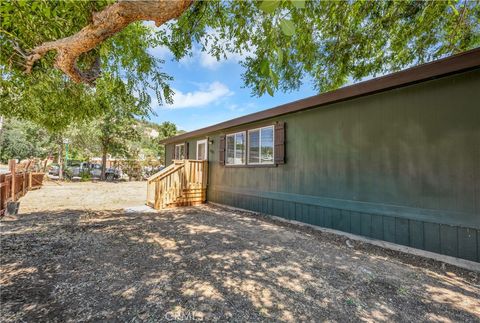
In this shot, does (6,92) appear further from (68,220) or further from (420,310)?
(420,310)

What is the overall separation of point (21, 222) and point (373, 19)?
27.6ft

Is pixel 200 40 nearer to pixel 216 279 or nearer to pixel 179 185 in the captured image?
pixel 179 185

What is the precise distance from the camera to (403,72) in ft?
11.3

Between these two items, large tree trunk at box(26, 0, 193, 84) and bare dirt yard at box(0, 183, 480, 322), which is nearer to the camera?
bare dirt yard at box(0, 183, 480, 322)

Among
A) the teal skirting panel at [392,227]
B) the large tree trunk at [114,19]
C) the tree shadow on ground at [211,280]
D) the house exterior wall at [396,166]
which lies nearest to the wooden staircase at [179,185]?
the tree shadow on ground at [211,280]

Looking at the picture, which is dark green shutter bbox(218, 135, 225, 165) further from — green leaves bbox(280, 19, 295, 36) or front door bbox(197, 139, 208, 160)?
green leaves bbox(280, 19, 295, 36)

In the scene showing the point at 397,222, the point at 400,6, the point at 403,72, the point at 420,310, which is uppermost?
the point at 400,6

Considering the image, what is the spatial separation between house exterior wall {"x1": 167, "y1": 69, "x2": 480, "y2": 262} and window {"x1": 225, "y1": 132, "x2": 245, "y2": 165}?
5.93ft

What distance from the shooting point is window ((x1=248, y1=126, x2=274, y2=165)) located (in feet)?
20.0

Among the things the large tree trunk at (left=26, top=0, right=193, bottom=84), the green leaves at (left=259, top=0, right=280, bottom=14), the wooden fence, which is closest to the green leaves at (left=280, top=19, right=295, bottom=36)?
the green leaves at (left=259, top=0, right=280, bottom=14)

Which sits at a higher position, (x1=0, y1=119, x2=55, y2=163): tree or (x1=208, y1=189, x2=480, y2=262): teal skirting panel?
(x1=0, y1=119, x2=55, y2=163): tree

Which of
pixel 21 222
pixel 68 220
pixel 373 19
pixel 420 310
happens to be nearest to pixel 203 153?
pixel 68 220

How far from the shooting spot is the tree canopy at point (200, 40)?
2.75 meters

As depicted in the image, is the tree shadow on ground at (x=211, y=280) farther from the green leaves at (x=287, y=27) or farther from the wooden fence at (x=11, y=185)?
the green leaves at (x=287, y=27)
